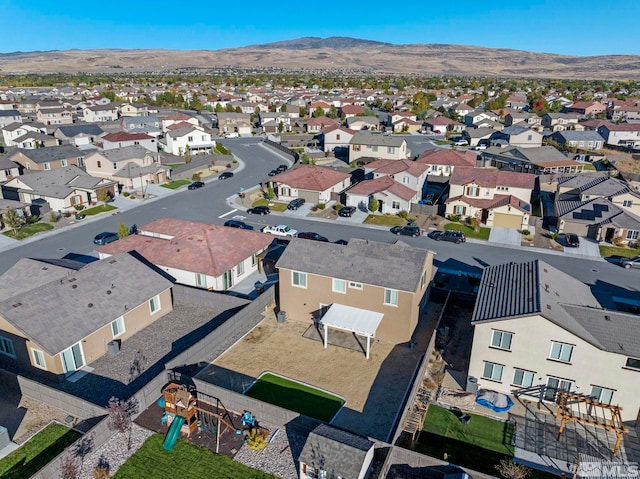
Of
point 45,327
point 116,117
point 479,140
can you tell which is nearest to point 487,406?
point 45,327

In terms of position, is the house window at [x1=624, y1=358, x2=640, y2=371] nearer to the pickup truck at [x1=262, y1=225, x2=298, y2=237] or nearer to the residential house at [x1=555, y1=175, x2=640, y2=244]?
the residential house at [x1=555, y1=175, x2=640, y2=244]

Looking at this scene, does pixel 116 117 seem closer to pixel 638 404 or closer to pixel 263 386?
pixel 263 386

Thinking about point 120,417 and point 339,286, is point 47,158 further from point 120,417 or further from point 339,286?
point 120,417

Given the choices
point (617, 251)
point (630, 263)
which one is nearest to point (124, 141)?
point (617, 251)

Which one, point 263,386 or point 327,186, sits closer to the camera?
point 263,386

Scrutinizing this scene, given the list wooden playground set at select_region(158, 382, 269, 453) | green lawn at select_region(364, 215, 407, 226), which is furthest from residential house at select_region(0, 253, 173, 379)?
green lawn at select_region(364, 215, 407, 226)

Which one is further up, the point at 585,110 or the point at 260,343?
the point at 585,110
